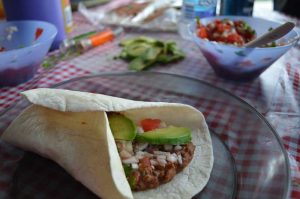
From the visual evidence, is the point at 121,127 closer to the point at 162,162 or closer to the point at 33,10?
the point at 162,162

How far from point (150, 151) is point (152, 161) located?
4 centimetres

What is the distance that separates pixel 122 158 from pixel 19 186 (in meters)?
0.25

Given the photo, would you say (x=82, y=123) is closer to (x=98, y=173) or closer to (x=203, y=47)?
(x=98, y=173)

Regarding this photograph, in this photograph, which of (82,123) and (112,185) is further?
(82,123)

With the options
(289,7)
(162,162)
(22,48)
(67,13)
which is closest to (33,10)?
(67,13)

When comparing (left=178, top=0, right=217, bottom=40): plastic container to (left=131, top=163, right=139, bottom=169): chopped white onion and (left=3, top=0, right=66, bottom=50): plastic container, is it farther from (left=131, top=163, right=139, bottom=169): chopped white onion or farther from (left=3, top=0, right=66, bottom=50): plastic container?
(left=131, top=163, right=139, bottom=169): chopped white onion

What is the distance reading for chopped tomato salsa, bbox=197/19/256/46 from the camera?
1.21 meters

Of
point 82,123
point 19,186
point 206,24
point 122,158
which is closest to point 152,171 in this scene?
point 122,158

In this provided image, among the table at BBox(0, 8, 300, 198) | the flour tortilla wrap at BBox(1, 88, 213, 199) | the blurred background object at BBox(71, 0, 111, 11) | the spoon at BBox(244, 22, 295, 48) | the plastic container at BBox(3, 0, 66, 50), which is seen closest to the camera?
the flour tortilla wrap at BBox(1, 88, 213, 199)

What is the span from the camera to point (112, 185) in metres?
0.66

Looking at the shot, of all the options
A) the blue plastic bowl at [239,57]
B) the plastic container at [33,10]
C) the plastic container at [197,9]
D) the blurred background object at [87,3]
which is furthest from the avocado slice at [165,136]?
the blurred background object at [87,3]

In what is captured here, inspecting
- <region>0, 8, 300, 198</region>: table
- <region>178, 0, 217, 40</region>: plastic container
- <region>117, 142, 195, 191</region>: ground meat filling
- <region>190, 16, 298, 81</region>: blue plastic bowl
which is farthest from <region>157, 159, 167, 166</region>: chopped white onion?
<region>178, 0, 217, 40</region>: plastic container

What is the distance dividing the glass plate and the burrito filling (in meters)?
0.09

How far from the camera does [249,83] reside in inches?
46.9
